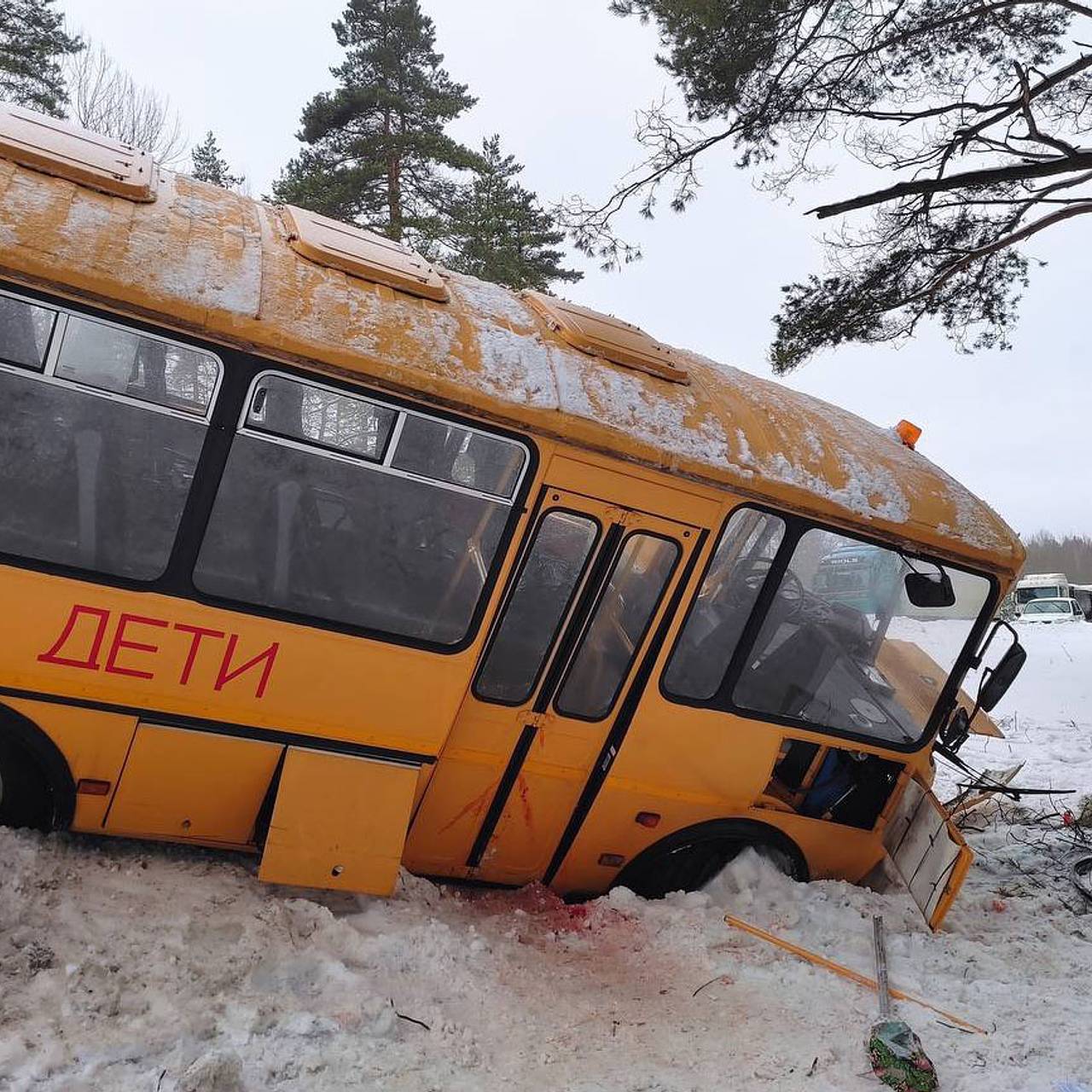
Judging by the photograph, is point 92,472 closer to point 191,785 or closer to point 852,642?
Answer: point 191,785

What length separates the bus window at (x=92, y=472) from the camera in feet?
10.7

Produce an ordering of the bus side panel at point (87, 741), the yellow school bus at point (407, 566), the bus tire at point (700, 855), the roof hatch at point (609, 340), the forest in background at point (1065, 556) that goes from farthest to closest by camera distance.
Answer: the forest in background at point (1065, 556) < the bus tire at point (700, 855) < the roof hatch at point (609, 340) < the bus side panel at point (87, 741) < the yellow school bus at point (407, 566)

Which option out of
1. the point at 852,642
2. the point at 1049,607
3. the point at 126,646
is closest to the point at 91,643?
the point at 126,646

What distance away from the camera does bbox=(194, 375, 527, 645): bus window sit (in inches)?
140

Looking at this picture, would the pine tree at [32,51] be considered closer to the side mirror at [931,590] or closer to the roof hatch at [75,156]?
the roof hatch at [75,156]

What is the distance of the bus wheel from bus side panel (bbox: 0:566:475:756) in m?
0.36

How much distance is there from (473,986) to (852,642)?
262 cm

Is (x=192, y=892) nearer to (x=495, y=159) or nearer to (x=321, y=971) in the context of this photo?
(x=321, y=971)

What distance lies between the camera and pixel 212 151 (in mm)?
26906

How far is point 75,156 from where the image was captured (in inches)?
143

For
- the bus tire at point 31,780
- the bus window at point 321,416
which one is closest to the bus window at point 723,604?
the bus window at point 321,416

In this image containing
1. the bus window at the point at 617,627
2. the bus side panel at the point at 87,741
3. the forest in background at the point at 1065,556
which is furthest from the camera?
the forest in background at the point at 1065,556

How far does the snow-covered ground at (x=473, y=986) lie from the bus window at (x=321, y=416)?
1997mm

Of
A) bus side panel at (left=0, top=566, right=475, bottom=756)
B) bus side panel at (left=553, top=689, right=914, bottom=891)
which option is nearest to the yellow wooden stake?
bus side panel at (left=553, top=689, right=914, bottom=891)
